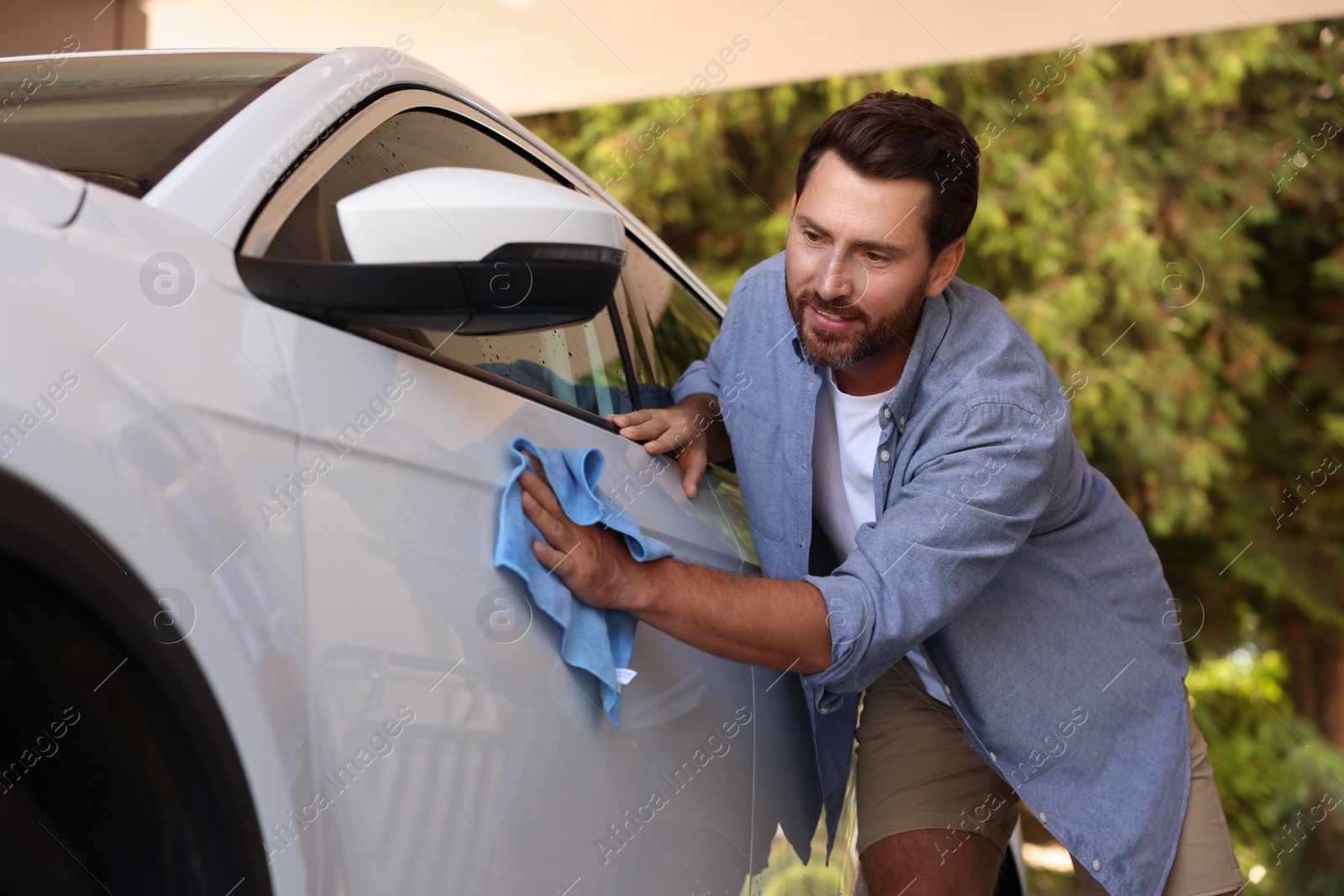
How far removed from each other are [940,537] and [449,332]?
0.73m

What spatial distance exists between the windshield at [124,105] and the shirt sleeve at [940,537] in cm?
88

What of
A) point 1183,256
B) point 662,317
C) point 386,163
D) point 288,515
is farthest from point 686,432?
point 1183,256

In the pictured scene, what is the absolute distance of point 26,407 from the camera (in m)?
0.79

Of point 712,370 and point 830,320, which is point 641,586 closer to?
point 830,320

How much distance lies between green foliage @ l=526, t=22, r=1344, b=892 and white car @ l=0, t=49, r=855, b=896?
5228 millimetres

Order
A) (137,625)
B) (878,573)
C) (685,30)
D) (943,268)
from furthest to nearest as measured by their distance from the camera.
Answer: (685,30)
(943,268)
(878,573)
(137,625)

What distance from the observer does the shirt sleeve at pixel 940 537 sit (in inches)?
57.1

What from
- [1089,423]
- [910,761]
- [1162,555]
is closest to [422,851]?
[910,761]

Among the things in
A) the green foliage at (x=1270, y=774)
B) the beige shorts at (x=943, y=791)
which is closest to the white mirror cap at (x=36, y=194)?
the beige shorts at (x=943, y=791)

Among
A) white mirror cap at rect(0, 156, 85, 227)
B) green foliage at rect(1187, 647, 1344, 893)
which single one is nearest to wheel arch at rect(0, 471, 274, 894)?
white mirror cap at rect(0, 156, 85, 227)

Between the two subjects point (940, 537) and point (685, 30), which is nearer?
point (940, 537)

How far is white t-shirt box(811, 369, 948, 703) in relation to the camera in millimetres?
1799

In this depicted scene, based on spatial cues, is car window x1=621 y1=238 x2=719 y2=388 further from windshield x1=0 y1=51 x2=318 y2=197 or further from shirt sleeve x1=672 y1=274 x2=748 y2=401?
windshield x1=0 y1=51 x2=318 y2=197

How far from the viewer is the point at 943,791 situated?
190 cm
